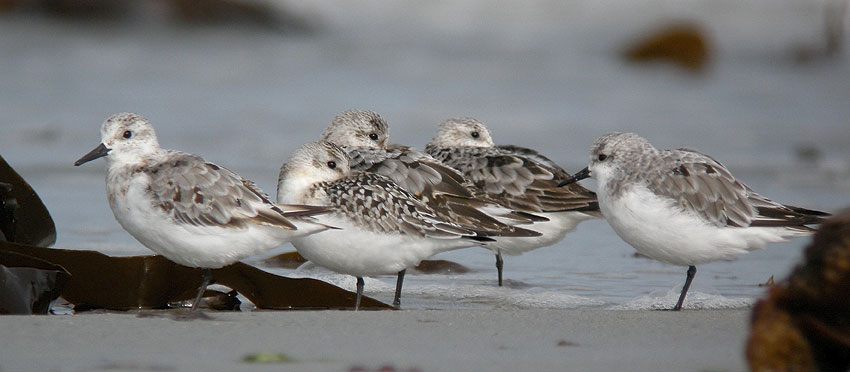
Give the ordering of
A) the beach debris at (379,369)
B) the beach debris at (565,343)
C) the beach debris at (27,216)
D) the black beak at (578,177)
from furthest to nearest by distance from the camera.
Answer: the black beak at (578,177), the beach debris at (27,216), the beach debris at (565,343), the beach debris at (379,369)

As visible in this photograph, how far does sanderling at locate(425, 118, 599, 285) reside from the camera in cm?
595

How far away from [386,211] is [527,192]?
1292mm

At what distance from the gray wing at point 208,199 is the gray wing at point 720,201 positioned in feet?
5.23

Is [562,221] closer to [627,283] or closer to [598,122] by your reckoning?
[627,283]

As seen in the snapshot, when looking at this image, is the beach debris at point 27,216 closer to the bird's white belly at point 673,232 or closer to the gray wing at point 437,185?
the gray wing at point 437,185

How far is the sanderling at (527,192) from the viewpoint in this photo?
234 inches

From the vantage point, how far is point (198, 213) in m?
4.53

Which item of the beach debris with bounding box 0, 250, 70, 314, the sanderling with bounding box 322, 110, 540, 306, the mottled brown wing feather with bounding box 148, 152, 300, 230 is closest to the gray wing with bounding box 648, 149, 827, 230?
the sanderling with bounding box 322, 110, 540, 306

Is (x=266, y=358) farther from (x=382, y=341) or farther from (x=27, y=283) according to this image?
(x=27, y=283)

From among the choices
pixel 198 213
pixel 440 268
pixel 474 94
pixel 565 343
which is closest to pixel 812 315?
pixel 565 343

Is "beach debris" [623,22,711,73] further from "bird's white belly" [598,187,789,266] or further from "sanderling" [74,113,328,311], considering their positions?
"sanderling" [74,113,328,311]

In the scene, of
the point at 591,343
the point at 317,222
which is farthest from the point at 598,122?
the point at 591,343

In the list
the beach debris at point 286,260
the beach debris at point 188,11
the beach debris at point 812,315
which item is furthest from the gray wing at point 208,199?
the beach debris at point 188,11

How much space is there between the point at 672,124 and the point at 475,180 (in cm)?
771
